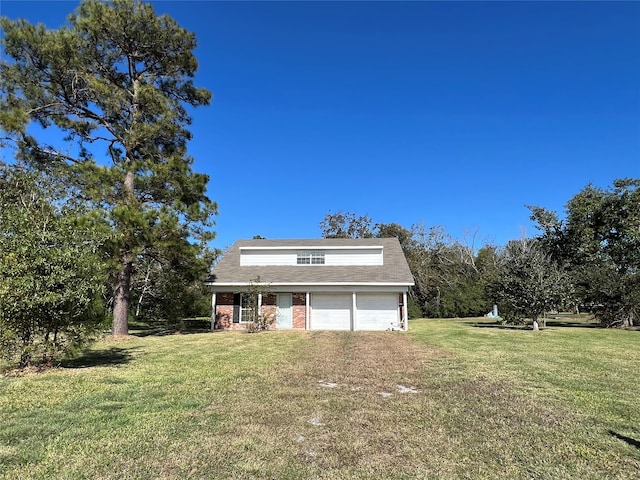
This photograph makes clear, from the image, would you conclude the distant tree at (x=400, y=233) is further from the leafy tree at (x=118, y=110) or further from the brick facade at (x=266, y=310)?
the leafy tree at (x=118, y=110)

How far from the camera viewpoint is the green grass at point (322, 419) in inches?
138

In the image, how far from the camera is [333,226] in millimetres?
44031

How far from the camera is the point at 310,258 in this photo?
865 inches

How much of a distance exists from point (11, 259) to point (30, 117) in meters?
10.4

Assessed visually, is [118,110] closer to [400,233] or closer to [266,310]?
[266,310]

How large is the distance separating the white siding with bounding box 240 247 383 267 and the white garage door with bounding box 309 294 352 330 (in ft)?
7.46

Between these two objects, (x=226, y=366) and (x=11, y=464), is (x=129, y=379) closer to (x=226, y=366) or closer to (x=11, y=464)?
(x=226, y=366)

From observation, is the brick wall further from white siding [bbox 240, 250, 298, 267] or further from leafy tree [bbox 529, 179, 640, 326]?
leafy tree [bbox 529, 179, 640, 326]

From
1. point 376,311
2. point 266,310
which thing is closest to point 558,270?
point 376,311

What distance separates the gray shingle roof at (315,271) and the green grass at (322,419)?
10151 millimetres

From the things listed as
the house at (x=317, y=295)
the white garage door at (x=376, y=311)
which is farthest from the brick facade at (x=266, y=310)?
the white garage door at (x=376, y=311)

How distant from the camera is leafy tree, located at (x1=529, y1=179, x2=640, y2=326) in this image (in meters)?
19.5

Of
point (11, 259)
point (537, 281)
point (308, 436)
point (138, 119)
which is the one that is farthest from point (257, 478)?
point (537, 281)

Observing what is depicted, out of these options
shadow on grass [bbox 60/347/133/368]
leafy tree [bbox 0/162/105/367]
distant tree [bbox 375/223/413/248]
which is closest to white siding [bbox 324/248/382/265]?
shadow on grass [bbox 60/347/133/368]
